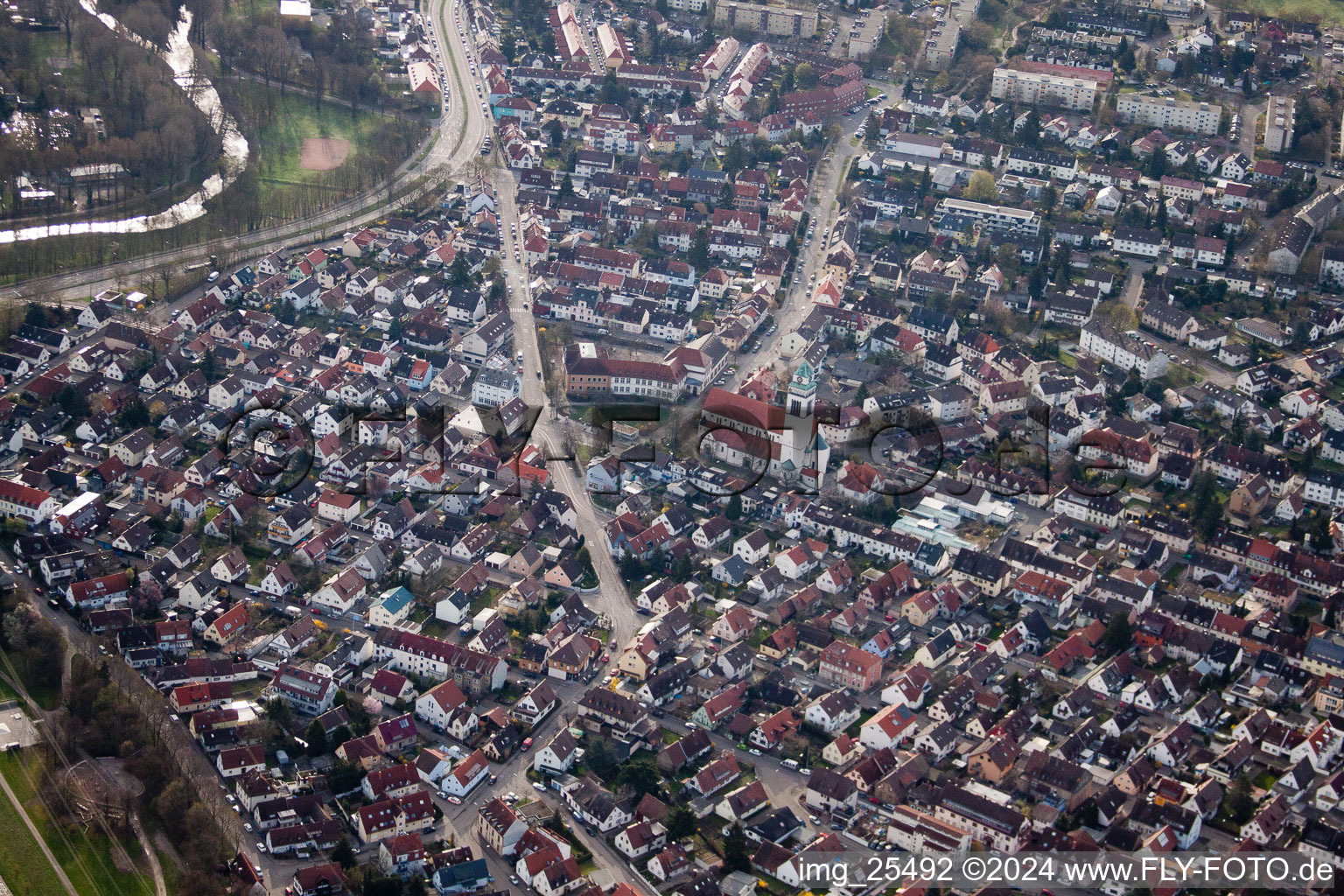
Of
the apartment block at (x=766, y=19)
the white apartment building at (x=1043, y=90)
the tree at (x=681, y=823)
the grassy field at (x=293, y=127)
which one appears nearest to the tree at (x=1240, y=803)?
the tree at (x=681, y=823)

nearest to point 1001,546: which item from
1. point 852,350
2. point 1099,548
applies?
point 1099,548

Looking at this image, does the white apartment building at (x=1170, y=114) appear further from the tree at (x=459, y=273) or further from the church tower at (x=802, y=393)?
the tree at (x=459, y=273)

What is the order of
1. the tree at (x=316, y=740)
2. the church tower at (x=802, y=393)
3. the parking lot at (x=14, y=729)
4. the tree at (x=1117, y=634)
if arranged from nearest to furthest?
the parking lot at (x=14, y=729)
the tree at (x=316, y=740)
the tree at (x=1117, y=634)
the church tower at (x=802, y=393)

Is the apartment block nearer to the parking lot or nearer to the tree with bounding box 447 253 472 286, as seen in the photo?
the tree with bounding box 447 253 472 286

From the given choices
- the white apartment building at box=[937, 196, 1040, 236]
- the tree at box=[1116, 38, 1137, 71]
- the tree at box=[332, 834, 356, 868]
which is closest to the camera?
the tree at box=[332, 834, 356, 868]

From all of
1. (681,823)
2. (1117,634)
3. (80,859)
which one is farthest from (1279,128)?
(80,859)

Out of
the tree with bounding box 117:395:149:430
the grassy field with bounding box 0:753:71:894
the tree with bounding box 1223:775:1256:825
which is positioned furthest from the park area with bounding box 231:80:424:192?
the tree with bounding box 1223:775:1256:825

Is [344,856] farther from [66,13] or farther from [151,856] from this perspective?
[66,13]
